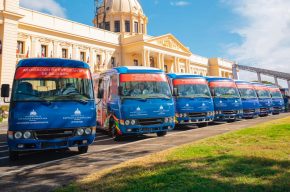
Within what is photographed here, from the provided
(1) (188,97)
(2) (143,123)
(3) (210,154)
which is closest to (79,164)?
(3) (210,154)

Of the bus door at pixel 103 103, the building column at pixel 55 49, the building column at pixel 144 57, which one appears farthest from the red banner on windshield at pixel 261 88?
the building column at pixel 55 49

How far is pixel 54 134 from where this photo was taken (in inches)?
237

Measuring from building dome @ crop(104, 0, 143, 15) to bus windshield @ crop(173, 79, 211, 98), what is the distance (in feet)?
161

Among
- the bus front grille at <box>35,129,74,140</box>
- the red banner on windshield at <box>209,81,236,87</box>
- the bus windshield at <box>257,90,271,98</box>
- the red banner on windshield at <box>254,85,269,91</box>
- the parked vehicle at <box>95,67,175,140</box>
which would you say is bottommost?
the bus front grille at <box>35,129,74,140</box>

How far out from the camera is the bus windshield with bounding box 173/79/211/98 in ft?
39.5

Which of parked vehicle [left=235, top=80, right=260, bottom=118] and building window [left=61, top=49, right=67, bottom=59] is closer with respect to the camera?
parked vehicle [left=235, top=80, right=260, bottom=118]

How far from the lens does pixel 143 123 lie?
28.8 ft

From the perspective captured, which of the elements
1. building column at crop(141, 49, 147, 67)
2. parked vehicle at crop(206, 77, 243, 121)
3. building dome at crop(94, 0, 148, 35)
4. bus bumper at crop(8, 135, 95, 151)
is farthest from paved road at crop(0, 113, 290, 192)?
building dome at crop(94, 0, 148, 35)

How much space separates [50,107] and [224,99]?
10.2 metres

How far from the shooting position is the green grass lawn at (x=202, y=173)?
3.55m

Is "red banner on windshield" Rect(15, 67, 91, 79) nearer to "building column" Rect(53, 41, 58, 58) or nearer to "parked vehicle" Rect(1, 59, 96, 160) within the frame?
"parked vehicle" Rect(1, 59, 96, 160)

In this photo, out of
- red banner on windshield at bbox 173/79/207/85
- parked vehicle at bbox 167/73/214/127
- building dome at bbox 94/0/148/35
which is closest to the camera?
parked vehicle at bbox 167/73/214/127

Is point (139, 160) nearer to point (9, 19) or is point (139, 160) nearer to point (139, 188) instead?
point (139, 188)

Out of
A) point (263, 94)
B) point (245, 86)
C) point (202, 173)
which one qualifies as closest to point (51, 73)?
point (202, 173)
